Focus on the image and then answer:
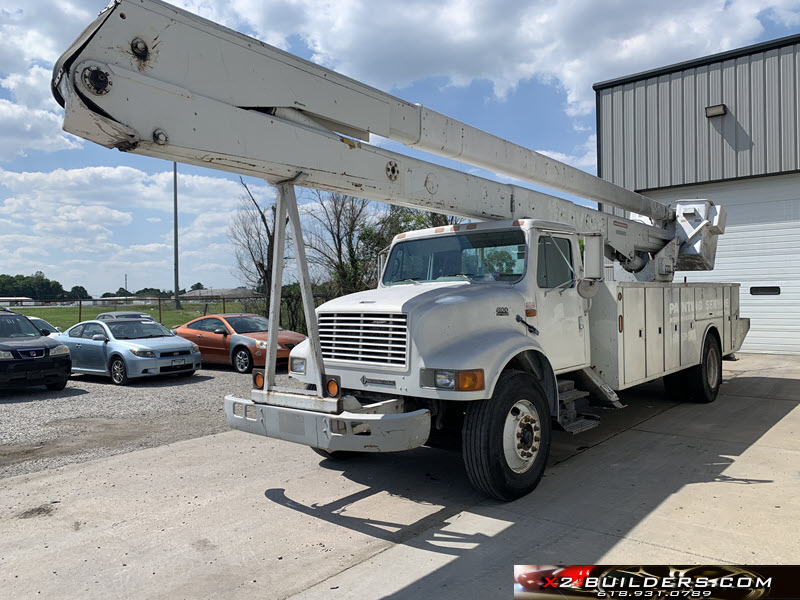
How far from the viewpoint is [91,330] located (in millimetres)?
13734

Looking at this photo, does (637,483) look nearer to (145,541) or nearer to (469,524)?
(469,524)

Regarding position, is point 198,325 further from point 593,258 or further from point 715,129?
point 715,129

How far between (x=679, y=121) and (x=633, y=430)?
12431mm

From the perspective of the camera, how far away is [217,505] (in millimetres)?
5250

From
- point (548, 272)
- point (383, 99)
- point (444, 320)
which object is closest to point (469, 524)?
point (444, 320)

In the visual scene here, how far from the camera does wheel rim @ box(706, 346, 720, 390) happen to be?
31.8 feet

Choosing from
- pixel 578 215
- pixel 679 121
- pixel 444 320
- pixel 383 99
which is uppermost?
pixel 679 121

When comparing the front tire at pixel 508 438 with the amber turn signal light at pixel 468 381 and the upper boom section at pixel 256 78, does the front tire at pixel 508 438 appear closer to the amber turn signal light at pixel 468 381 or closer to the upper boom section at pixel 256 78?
the amber turn signal light at pixel 468 381

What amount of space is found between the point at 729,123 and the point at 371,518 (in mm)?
15819

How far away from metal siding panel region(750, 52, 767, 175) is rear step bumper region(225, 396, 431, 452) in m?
14.9

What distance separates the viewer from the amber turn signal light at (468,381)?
186 inches

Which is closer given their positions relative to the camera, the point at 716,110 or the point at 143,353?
the point at 143,353

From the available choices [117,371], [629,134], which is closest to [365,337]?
[117,371]

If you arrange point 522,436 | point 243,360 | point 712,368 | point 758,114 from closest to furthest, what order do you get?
1. point 522,436
2. point 712,368
3. point 243,360
4. point 758,114
